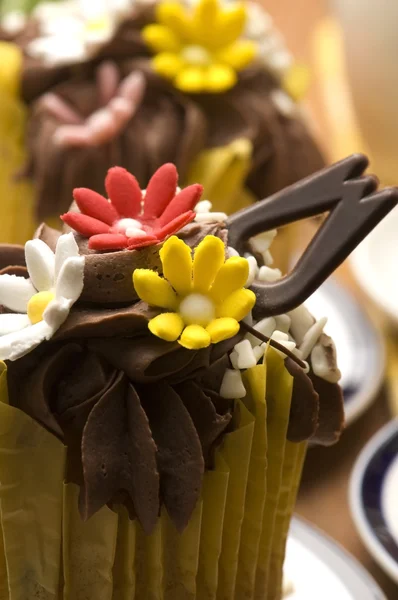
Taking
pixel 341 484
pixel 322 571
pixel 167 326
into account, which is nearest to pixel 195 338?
pixel 167 326

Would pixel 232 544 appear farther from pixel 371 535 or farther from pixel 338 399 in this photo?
pixel 371 535

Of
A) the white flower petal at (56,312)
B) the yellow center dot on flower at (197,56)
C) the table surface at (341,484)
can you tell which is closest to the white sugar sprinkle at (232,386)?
the white flower petal at (56,312)

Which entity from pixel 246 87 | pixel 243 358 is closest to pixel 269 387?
pixel 243 358

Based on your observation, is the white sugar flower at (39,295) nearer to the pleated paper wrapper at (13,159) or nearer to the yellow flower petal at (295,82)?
the pleated paper wrapper at (13,159)

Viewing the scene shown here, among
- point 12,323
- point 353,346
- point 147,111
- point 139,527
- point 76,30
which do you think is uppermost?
point 76,30

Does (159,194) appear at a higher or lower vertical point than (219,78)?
lower

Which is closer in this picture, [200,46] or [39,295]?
[39,295]

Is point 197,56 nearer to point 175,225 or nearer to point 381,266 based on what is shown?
point 381,266

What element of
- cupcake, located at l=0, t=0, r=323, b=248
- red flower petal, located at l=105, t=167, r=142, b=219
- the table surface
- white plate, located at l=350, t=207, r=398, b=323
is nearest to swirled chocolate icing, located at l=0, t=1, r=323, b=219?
cupcake, located at l=0, t=0, r=323, b=248

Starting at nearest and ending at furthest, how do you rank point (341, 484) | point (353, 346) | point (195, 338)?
point (195, 338)
point (341, 484)
point (353, 346)
